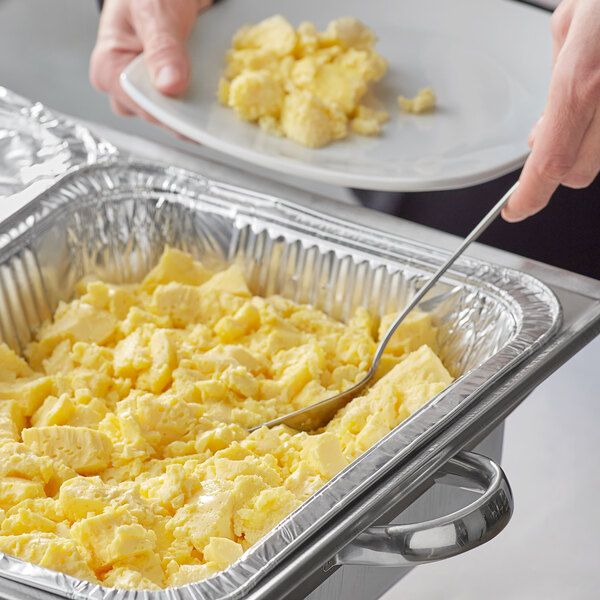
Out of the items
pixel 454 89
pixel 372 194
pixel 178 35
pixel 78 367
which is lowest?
pixel 372 194

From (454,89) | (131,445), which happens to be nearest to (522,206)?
(454,89)

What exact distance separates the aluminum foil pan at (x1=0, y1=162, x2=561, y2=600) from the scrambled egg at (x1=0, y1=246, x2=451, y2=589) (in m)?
0.04

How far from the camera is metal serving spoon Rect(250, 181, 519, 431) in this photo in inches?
45.8

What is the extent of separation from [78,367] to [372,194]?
815 mm

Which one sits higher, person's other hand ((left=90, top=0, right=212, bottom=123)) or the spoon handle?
person's other hand ((left=90, top=0, right=212, bottom=123))

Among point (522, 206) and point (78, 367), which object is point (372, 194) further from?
point (78, 367)

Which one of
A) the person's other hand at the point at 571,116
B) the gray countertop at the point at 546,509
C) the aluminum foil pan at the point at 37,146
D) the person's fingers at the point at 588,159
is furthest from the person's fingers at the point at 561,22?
the aluminum foil pan at the point at 37,146

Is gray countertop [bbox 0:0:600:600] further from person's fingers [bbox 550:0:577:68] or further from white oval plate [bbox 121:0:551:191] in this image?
person's fingers [bbox 550:0:577:68]

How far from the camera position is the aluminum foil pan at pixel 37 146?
145 cm

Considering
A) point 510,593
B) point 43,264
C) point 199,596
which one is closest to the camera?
point 199,596

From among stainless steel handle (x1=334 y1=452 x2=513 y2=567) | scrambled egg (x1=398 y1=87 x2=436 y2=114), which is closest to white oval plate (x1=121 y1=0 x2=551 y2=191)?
scrambled egg (x1=398 y1=87 x2=436 y2=114)

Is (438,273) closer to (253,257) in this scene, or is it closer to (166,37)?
(253,257)

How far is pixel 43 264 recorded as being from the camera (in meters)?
1.35

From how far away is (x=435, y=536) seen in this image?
85 cm
